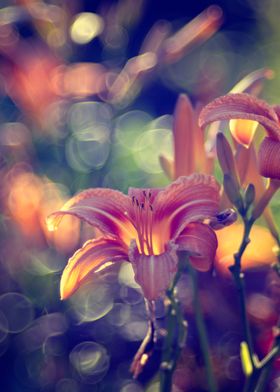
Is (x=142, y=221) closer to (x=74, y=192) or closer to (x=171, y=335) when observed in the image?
(x=171, y=335)

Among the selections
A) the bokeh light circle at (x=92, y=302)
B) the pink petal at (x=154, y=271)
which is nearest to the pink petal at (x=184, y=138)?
the pink petal at (x=154, y=271)

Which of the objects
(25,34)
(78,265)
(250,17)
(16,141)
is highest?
(78,265)

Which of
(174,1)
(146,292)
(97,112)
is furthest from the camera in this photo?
(174,1)

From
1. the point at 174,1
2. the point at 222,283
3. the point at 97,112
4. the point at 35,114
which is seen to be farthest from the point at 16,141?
the point at 174,1

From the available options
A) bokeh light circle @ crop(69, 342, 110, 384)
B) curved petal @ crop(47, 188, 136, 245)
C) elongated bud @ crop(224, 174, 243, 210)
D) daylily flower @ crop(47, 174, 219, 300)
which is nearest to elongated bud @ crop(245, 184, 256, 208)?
elongated bud @ crop(224, 174, 243, 210)

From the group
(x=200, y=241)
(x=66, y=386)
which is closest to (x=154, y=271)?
(x=200, y=241)

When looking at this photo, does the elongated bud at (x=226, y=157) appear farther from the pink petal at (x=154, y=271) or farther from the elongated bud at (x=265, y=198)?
the pink petal at (x=154, y=271)

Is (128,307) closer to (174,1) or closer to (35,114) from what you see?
(35,114)
